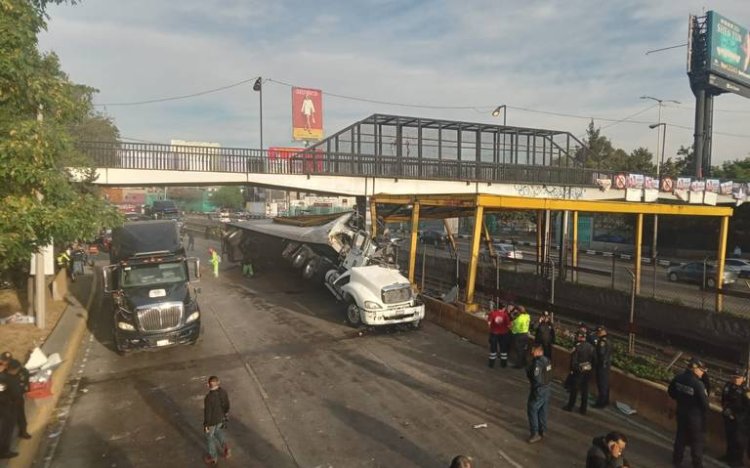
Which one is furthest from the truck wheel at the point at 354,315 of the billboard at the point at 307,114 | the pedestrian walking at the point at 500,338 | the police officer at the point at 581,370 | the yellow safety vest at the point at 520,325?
the billboard at the point at 307,114

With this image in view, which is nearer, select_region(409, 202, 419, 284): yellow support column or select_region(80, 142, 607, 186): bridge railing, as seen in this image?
select_region(409, 202, 419, 284): yellow support column

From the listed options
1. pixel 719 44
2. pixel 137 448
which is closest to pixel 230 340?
pixel 137 448

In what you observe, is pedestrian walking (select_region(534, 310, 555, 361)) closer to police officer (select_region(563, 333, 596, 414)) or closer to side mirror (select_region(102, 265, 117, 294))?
police officer (select_region(563, 333, 596, 414))

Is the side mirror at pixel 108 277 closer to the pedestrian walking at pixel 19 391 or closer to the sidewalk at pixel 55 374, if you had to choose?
the sidewalk at pixel 55 374

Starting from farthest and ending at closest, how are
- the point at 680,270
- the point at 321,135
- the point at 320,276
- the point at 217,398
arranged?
the point at 321,135, the point at 680,270, the point at 320,276, the point at 217,398

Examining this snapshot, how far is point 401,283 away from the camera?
51.2 ft

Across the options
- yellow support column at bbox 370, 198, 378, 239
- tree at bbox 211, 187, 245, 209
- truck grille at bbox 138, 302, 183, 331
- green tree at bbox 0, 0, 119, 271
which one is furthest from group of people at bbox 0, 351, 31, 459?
tree at bbox 211, 187, 245, 209

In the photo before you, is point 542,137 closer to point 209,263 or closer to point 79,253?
point 209,263

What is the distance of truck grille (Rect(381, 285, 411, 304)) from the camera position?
1520 centimetres

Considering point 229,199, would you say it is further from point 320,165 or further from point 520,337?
point 520,337

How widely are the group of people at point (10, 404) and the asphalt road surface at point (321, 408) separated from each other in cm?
60

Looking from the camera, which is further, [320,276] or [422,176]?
[422,176]

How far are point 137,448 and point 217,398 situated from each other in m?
1.98

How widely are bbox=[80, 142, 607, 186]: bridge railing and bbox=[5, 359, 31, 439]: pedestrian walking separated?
14508 mm
